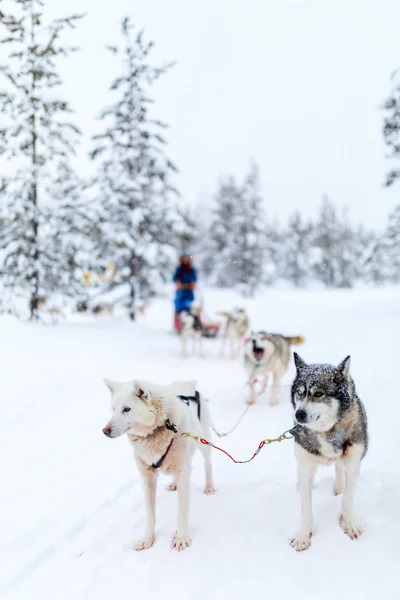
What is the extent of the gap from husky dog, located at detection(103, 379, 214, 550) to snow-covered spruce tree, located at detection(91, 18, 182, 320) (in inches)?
458

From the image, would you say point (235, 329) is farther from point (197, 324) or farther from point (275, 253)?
point (275, 253)

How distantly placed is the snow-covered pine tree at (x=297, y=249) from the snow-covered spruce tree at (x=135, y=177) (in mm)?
34835

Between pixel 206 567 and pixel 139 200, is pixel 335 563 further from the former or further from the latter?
pixel 139 200

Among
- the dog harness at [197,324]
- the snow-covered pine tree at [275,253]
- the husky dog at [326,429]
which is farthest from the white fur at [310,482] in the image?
the snow-covered pine tree at [275,253]

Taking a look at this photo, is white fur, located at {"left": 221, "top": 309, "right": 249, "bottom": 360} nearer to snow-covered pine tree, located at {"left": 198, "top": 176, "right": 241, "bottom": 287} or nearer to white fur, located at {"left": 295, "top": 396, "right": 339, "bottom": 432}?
white fur, located at {"left": 295, "top": 396, "right": 339, "bottom": 432}

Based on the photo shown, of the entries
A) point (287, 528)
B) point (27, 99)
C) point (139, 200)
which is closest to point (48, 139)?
point (27, 99)

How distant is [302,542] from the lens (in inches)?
109

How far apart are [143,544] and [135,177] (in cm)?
1323

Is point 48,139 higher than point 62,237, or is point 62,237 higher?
point 48,139

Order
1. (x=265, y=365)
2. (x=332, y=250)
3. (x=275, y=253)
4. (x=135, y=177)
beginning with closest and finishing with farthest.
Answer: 1. (x=265, y=365)
2. (x=135, y=177)
3. (x=275, y=253)
4. (x=332, y=250)

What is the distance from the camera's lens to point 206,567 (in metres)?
2.77

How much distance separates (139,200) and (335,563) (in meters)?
13.2

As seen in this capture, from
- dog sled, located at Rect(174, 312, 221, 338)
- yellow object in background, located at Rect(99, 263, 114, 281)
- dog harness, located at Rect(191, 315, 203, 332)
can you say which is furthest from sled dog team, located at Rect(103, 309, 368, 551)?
yellow object in background, located at Rect(99, 263, 114, 281)

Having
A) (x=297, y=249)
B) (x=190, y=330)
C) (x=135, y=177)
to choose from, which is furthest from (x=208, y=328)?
(x=297, y=249)
